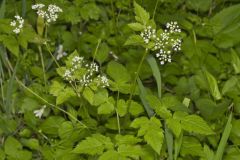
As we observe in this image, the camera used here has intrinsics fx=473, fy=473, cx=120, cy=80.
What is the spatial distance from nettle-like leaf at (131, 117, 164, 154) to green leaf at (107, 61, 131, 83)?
0.39m

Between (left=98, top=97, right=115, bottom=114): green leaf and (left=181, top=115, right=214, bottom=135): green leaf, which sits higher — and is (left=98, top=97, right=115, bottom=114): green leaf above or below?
below

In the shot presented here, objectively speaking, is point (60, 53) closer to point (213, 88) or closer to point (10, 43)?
point (10, 43)

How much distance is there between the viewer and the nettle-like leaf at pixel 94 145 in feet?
5.71

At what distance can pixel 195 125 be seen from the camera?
69.7 inches

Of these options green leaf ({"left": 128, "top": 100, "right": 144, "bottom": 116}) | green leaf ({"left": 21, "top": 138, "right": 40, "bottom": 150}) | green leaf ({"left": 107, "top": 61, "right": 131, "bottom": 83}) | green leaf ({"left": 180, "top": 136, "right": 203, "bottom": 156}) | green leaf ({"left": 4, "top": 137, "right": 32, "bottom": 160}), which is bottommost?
green leaf ({"left": 21, "top": 138, "right": 40, "bottom": 150})

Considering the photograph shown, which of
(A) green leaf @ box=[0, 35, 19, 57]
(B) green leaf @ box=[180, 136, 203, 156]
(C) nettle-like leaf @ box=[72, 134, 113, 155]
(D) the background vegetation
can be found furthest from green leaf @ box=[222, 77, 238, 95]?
(A) green leaf @ box=[0, 35, 19, 57]

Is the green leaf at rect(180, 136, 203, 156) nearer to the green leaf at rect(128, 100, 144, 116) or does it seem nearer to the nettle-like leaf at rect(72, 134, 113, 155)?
the green leaf at rect(128, 100, 144, 116)

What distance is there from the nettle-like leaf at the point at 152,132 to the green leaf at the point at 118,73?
391 mm

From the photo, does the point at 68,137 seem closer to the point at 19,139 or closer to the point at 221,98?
the point at 19,139

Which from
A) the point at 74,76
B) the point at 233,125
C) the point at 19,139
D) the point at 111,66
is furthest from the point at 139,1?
the point at 19,139

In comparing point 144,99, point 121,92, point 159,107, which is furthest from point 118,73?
point 159,107

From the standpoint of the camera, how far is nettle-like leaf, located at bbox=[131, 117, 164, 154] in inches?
65.8

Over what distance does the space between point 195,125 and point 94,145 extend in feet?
1.27

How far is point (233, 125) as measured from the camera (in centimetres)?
213
